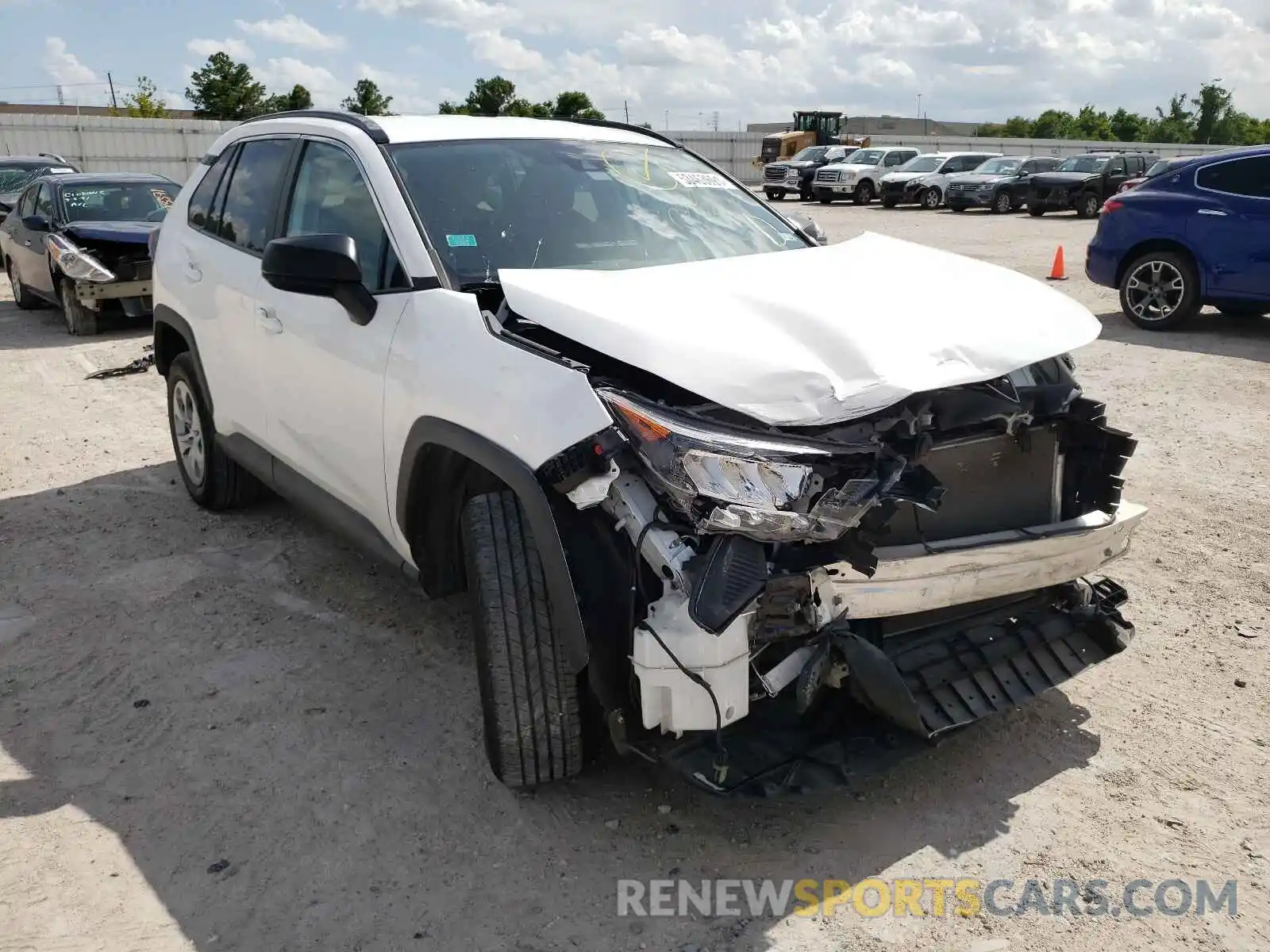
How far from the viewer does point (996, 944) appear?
2.58 meters

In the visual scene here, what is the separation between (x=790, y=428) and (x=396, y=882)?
1.56 m

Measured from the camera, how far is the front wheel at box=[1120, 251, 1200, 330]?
10000mm

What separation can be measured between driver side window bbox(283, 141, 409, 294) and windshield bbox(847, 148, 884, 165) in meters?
29.3

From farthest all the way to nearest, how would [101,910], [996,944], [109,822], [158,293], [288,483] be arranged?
[158,293] → [288,483] → [109,822] → [101,910] → [996,944]

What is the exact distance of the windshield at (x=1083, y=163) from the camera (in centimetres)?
2556

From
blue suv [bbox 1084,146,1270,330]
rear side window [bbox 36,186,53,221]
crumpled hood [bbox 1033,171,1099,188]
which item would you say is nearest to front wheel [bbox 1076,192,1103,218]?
crumpled hood [bbox 1033,171,1099,188]

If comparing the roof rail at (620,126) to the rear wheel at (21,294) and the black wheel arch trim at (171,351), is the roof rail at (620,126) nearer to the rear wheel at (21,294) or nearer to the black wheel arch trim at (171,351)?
the black wheel arch trim at (171,351)

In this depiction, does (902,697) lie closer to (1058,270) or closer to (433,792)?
(433,792)

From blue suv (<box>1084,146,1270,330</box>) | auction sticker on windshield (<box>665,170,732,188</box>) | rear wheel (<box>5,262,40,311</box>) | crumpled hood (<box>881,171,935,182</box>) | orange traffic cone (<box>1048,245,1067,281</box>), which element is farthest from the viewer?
crumpled hood (<box>881,171,935,182</box>)

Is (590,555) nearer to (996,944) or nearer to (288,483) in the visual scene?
(996,944)

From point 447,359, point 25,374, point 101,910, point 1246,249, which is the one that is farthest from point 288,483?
point 1246,249

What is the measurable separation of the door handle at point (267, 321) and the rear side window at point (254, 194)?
12.9 inches

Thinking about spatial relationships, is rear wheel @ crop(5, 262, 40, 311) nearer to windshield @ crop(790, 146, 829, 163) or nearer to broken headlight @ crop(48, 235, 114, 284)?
broken headlight @ crop(48, 235, 114, 284)

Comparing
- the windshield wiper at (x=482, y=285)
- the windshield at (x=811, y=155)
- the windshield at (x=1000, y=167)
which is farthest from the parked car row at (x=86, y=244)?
the windshield at (x=811, y=155)
